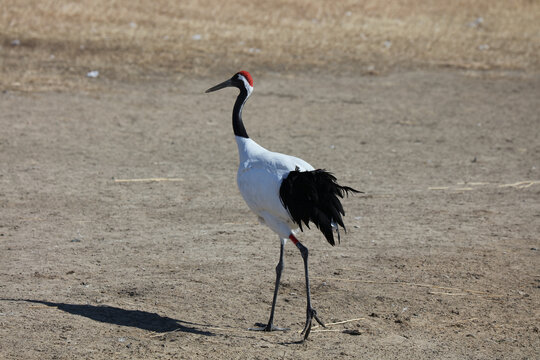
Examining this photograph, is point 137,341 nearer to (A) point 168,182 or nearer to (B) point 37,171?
(A) point 168,182

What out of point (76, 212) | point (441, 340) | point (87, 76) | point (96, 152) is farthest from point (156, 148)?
point (441, 340)

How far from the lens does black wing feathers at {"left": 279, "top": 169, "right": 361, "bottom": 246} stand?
4.79 meters

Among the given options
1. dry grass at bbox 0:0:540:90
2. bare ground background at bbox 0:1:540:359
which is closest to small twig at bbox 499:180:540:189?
bare ground background at bbox 0:1:540:359

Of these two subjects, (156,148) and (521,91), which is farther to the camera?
(521,91)

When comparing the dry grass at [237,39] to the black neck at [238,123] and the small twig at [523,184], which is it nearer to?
the small twig at [523,184]

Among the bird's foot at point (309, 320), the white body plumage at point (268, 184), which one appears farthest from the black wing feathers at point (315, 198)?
the bird's foot at point (309, 320)

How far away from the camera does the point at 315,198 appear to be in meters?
4.77

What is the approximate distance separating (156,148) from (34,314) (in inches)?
192

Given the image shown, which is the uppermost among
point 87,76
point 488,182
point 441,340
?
point 87,76

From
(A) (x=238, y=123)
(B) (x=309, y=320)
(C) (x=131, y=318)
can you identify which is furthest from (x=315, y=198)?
(C) (x=131, y=318)

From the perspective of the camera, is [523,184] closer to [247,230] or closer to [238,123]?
[247,230]

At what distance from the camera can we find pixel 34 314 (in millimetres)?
4875

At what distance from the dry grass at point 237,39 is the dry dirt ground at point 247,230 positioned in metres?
1.17

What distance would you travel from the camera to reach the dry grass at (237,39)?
13.1m
